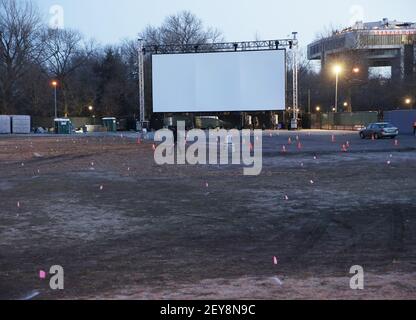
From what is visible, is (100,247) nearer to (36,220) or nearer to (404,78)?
(36,220)

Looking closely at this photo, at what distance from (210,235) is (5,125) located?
3059 inches

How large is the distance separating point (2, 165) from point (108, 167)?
4.98 meters

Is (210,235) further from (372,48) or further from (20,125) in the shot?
(372,48)

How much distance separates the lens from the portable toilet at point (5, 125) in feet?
266

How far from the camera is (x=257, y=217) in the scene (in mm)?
11102

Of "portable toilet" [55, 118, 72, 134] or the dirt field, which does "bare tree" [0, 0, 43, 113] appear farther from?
the dirt field

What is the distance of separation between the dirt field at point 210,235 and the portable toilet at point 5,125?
66.7m

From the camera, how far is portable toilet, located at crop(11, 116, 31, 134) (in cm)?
8250

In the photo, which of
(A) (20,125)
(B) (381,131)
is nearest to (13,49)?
(A) (20,125)

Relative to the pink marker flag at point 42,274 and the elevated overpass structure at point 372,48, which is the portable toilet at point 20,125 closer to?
the elevated overpass structure at point 372,48

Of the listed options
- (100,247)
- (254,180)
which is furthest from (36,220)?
(254,180)

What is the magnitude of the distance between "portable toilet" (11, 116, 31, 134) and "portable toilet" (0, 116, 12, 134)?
0.59 metres

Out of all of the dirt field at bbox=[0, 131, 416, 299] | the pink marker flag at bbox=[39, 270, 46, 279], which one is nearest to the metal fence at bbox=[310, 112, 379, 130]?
the dirt field at bbox=[0, 131, 416, 299]

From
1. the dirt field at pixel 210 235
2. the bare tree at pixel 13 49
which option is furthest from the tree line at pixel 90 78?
the dirt field at pixel 210 235
